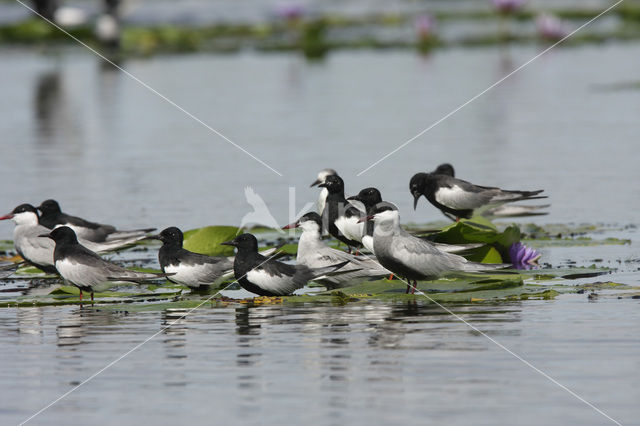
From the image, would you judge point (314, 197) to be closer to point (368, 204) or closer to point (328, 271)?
point (368, 204)

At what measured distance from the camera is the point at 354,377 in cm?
780

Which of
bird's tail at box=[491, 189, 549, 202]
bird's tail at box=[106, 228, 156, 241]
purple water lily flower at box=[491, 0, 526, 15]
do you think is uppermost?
purple water lily flower at box=[491, 0, 526, 15]

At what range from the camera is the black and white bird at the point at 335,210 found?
40.2ft

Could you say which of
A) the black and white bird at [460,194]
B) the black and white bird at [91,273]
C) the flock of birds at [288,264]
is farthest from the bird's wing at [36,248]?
the black and white bird at [460,194]

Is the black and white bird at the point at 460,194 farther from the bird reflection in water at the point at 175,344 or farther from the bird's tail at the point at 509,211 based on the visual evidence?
the bird reflection in water at the point at 175,344

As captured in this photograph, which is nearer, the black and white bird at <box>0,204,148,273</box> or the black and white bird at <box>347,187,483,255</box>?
the black and white bird at <box>347,187,483,255</box>

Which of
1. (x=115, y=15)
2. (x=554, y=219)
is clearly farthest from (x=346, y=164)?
(x=115, y=15)

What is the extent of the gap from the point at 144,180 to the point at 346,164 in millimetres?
2925

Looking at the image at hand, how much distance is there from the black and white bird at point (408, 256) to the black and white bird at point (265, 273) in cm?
37

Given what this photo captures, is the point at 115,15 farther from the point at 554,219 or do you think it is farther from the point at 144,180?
the point at 554,219

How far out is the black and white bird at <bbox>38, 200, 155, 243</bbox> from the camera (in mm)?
12516

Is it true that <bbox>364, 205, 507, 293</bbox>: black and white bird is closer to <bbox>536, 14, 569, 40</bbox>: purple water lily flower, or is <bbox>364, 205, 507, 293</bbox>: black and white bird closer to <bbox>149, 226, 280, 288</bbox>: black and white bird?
<bbox>149, 226, 280, 288</bbox>: black and white bird

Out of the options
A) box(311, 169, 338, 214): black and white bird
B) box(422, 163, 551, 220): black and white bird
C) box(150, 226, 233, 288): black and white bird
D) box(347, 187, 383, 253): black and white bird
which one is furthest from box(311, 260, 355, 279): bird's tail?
box(422, 163, 551, 220): black and white bird

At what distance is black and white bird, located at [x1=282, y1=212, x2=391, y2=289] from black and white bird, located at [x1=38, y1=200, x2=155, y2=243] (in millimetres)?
1987
